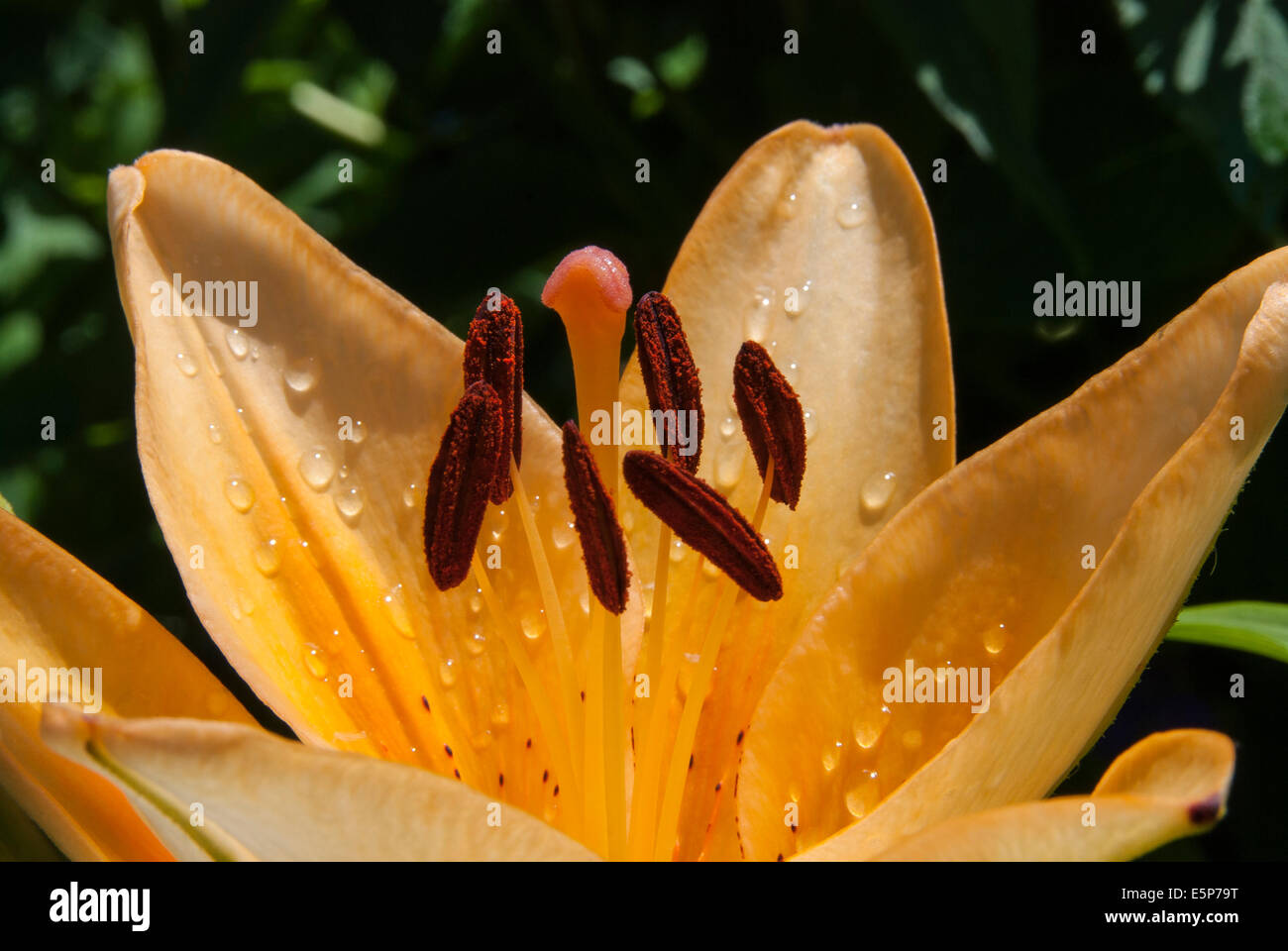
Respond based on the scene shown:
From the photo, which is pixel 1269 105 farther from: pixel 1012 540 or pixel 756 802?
pixel 756 802

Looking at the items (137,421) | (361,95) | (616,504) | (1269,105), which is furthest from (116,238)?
(361,95)

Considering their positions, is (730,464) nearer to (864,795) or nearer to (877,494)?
(877,494)

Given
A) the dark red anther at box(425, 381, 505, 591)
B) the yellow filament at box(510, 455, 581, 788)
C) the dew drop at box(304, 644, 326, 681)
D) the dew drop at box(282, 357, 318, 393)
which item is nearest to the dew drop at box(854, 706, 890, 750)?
the yellow filament at box(510, 455, 581, 788)

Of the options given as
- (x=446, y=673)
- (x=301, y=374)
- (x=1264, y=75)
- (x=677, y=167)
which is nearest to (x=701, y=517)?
(x=446, y=673)

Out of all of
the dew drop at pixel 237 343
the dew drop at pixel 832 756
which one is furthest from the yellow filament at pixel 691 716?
the dew drop at pixel 237 343

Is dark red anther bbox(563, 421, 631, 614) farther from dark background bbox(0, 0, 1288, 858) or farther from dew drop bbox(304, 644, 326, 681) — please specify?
dark background bbox(0, 0, 1288, 858)

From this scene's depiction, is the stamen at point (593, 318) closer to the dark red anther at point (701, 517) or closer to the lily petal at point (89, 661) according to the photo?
the dark red anther at point (701, 517)

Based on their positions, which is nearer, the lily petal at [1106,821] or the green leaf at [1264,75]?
the lily petal at [1106,821]
